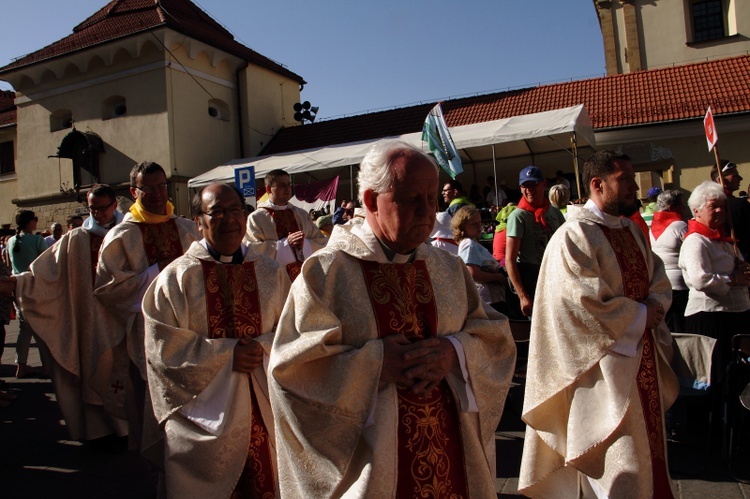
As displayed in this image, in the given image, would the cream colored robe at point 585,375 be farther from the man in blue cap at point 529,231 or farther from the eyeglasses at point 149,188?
the eyeglasses at point 149,188

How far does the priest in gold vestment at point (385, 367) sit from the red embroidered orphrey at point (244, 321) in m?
0.93

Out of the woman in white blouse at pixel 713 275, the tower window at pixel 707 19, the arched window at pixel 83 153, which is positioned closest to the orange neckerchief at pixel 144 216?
the woman in white blouse at pixel 713 275

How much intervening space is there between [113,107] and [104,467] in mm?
22222

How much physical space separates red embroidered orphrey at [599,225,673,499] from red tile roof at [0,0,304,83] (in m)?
21.6

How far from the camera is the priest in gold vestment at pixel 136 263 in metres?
4.53

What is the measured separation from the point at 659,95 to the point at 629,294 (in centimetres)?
1730

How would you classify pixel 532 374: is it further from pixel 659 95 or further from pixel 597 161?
pixel 659 95

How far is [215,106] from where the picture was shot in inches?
986

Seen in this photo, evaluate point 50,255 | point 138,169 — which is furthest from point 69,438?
point 138,169

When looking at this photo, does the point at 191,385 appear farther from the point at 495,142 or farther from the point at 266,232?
the point at 495,142

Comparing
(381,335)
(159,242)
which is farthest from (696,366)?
(159,242)

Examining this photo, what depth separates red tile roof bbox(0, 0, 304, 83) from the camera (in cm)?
2342

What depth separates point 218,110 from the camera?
25.2 meters

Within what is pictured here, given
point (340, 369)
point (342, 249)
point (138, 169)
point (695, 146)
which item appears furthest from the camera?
point (695, 146)
